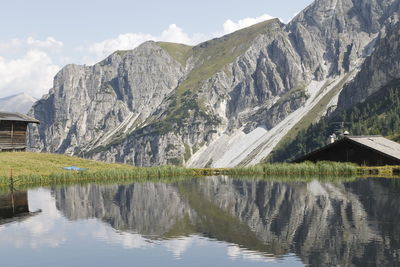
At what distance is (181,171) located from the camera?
82.5 metres

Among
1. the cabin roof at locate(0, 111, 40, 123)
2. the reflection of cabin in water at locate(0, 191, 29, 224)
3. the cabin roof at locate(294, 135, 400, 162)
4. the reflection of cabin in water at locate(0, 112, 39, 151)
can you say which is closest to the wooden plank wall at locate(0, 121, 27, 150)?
the reflection of cabin in water at locate(0, 112, 39, 151)

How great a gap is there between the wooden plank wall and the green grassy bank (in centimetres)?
956

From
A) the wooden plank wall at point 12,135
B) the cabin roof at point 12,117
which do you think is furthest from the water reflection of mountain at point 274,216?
the cabin roof at point 12,117

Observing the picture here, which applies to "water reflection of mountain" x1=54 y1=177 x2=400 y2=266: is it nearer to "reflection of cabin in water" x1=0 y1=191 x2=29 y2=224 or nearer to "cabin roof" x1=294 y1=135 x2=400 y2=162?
A: "reflection of cabin in water" x1=0 y1=191 x2=29 y2=224

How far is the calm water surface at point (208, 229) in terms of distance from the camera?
22.7 metres

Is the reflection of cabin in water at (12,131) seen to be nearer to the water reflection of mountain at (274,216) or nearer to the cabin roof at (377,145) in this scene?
the water reflection of mountain at (274,216)

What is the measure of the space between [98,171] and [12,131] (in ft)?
99.6

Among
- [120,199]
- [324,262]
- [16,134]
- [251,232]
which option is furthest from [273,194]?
[16,134]

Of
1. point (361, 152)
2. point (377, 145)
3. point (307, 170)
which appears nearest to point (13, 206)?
point (307, 170)

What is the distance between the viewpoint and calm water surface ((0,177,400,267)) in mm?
22703

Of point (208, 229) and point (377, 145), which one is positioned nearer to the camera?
point (208, 229)

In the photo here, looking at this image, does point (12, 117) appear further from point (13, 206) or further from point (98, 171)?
point (13, 206)

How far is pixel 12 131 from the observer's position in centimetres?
9581

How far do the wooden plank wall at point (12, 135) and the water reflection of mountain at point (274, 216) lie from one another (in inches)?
1764
